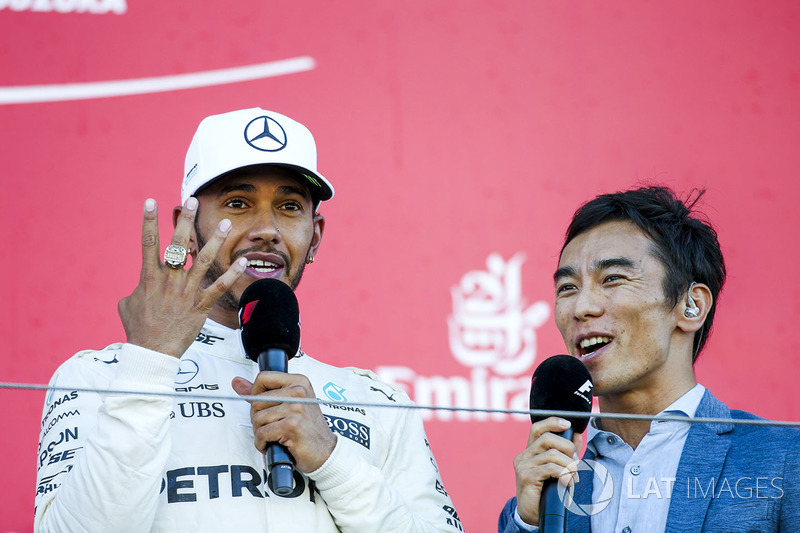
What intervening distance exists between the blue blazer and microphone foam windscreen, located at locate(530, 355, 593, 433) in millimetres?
211

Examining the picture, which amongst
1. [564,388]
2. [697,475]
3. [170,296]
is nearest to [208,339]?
[170,296]

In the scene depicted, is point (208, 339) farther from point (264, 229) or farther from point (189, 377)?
point (264, 229)

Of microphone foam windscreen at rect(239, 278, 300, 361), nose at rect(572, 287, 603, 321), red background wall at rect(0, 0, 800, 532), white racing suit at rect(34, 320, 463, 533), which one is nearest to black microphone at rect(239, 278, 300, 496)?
microphone foam windscreen at rect(239, 278, 300, 361)

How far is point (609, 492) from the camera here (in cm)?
167

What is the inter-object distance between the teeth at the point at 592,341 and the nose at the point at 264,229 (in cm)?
56

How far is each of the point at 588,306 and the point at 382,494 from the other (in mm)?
519

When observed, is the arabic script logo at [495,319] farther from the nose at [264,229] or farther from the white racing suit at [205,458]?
the nose at [264,229]

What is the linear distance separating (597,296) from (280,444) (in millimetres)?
671

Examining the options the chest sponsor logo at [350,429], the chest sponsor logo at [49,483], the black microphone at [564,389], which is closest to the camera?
the chest sponsor logo at [49,483]

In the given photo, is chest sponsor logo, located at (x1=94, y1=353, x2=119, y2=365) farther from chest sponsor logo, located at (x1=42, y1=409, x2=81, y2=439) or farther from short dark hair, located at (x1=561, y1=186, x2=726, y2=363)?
short dark hair, located at (x1=561, y1=186, x2=726, y2=363)

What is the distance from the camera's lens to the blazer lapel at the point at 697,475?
1522 mm

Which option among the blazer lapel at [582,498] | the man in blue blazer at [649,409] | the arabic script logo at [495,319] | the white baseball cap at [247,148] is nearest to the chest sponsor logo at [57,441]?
the white baseball cap at [247,148]

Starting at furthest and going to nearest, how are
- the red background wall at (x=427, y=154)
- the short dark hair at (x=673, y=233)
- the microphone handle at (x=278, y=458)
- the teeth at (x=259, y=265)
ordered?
the red background wall at (x=427, y=154) → the short dark hair at (x=673, y=233) → the teeth at (x=259, y=265) → the microphone handle at (x=278, y=458)

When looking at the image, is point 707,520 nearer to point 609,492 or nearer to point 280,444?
point 609,492
